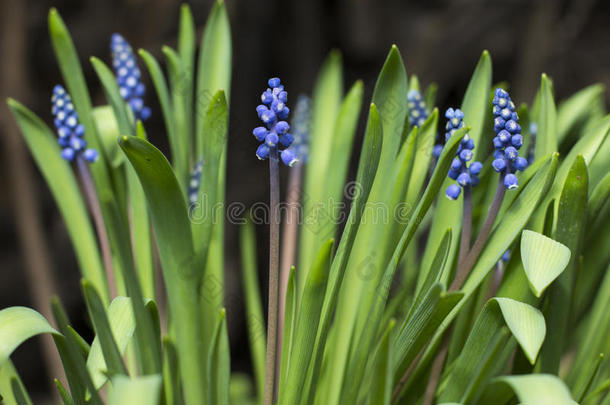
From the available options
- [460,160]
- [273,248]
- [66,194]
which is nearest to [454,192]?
[460,160]

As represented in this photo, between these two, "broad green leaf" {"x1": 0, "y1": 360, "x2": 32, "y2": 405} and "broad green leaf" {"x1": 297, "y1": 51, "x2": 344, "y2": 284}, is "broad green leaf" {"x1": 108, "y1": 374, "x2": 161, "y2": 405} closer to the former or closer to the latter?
"broad green leaf" {"x1": 0, "y1": 360, "x2": 32, "y2": 405}

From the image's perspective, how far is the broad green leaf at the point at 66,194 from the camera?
608mm

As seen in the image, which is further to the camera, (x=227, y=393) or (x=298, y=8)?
(x=298, y=8)

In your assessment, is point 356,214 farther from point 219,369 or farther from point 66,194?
point 66,194

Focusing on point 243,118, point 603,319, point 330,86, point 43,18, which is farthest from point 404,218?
point 43,18

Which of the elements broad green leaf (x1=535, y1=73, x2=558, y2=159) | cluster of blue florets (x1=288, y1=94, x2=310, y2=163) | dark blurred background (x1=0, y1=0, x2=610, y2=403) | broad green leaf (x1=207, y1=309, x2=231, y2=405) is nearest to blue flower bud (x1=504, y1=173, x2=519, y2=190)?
broad green leaf (x1=535, y1=73, x2=558, y2=159)

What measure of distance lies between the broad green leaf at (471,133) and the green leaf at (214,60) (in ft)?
0.81

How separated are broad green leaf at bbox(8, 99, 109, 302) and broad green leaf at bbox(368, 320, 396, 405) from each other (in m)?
0.31

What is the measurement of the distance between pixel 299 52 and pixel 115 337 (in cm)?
134

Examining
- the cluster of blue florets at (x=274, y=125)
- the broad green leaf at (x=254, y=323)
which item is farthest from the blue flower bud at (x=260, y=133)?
the broad green leaf at (x=254, y=323)

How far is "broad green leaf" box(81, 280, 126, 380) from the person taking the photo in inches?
15.0

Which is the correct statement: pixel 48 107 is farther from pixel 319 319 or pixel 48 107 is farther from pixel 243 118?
pixel 319 319

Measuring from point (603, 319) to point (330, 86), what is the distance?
1.36ft

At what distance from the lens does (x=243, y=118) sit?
1.63 meters
